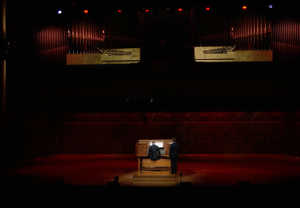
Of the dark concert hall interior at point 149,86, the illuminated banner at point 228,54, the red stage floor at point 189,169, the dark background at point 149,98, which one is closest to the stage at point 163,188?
the red stage floor at point 189,169

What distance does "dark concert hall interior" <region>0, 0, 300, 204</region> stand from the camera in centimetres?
972

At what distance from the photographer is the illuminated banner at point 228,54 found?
1016 cm

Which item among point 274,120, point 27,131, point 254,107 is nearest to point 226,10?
point 254,107

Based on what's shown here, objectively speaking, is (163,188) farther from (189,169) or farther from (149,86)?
(149,86)

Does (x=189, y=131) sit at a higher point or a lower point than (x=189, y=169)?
higher

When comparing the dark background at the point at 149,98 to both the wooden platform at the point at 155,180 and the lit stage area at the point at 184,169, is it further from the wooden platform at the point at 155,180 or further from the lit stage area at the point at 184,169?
the wooden platform at the point at 155,180

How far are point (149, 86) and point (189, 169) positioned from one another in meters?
3.91

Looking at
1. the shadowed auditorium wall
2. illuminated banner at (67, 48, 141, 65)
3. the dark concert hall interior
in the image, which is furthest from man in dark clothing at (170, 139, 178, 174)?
the shadowed auditorium wall

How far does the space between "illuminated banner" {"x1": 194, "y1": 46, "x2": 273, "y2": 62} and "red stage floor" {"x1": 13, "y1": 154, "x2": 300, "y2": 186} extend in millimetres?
3196

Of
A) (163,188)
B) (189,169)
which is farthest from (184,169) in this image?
(163,188)

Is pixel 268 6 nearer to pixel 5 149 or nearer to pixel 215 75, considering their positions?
pixel 215 75

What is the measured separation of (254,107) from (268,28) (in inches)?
102

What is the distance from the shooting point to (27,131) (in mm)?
10836

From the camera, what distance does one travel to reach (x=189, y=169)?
8.78m
